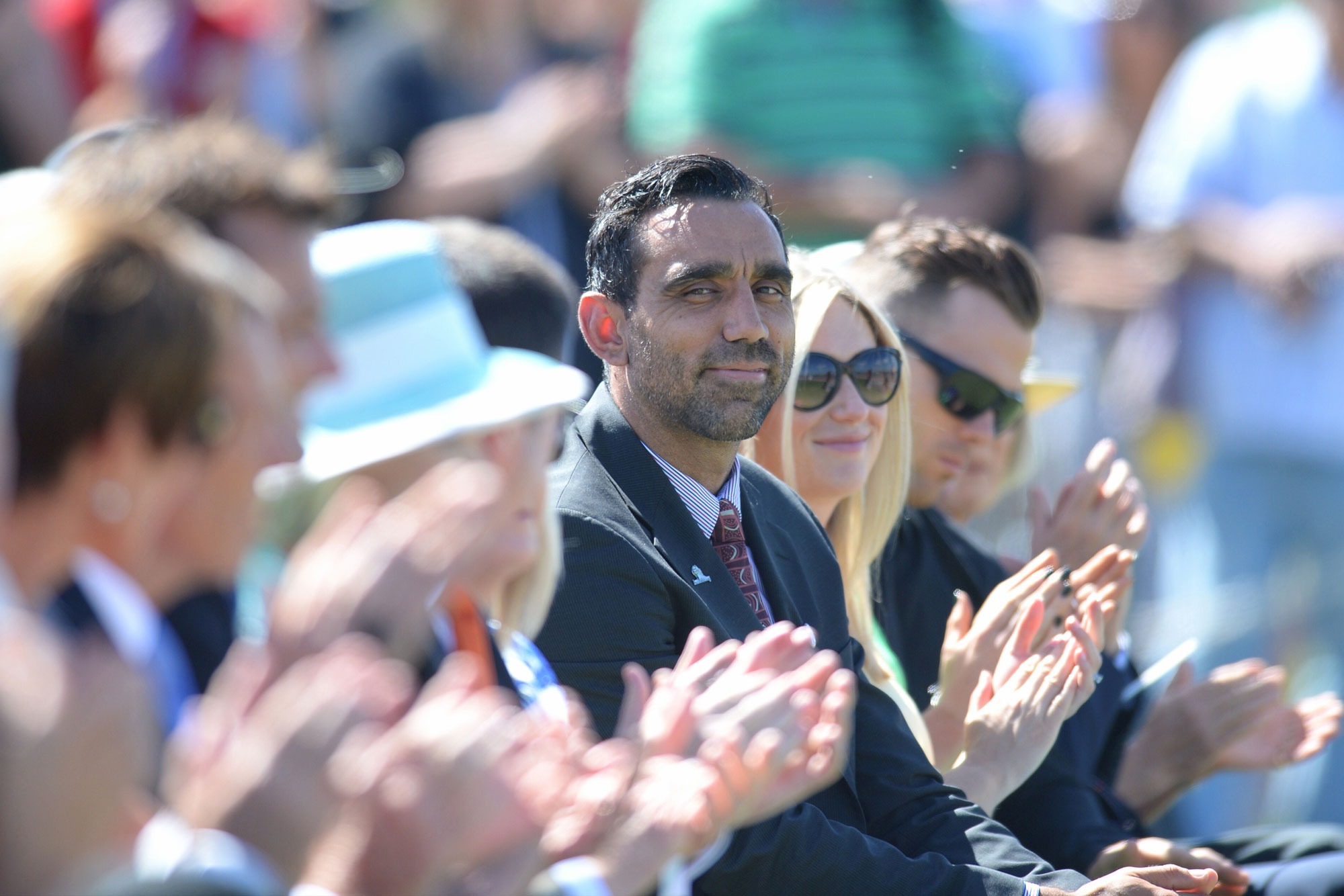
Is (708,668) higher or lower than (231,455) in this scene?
lower

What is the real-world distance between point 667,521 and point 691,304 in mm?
435

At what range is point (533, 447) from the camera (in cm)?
264

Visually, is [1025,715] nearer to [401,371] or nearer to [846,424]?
[846,424]

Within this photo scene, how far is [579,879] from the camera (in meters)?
2.21

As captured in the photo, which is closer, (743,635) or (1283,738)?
(743,635)

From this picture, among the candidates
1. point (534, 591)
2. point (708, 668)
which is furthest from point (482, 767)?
point (534, 591)

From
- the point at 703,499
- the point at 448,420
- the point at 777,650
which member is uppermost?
the point at 448,420

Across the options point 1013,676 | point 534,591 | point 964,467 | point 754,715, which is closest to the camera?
point 754,715

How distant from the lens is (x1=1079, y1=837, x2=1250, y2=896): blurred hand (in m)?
3.56

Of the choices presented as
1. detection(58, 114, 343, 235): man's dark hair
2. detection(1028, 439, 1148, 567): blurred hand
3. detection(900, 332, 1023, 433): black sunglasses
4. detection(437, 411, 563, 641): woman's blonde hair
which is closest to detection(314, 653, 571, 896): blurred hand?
detection(437, 411, 563, 641): woman's blonde hair

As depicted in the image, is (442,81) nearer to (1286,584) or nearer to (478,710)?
(1286,584)

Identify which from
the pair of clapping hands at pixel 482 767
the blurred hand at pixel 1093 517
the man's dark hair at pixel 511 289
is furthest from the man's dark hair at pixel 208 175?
the blurred hand at pixel 1093 517

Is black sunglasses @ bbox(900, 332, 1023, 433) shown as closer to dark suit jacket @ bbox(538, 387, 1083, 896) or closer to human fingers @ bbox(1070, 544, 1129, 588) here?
human fingers @ bbox(1070, 544, 1129, 588)

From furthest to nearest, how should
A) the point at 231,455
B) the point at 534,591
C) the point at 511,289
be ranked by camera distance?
the point at 511,289
the point at 534,591
the point at 231,455
